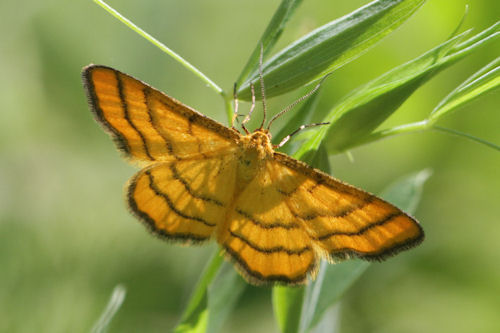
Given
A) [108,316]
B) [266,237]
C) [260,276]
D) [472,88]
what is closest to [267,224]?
[266,237]

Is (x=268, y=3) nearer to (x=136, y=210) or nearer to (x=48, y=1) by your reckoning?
(x=48, y=1)

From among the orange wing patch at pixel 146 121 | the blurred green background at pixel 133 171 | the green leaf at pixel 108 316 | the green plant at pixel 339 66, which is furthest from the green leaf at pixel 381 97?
the blurred green background at pixel 133 171

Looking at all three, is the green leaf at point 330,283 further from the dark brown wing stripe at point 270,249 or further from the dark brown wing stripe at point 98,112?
the dark brown wing stripe at point 98,112

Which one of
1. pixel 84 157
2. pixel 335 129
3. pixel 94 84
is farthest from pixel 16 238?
pixel 335 129

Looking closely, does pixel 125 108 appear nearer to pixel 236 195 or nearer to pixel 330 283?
pixel 236 195

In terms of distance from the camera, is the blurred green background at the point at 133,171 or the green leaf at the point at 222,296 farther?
the blurred green background at the point at 133,171
